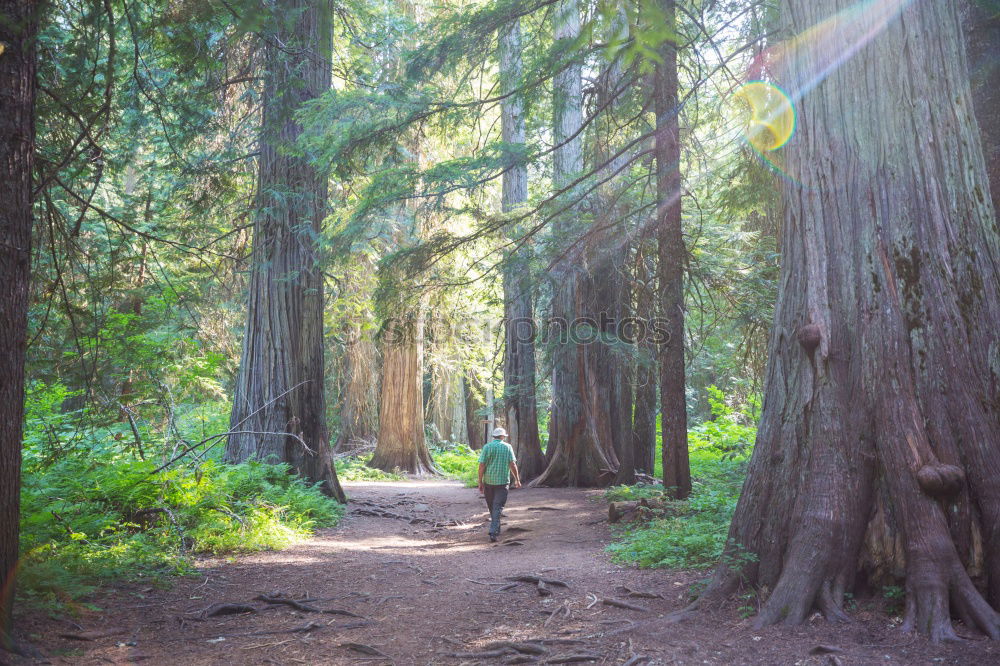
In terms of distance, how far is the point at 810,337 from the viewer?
4.51 meters

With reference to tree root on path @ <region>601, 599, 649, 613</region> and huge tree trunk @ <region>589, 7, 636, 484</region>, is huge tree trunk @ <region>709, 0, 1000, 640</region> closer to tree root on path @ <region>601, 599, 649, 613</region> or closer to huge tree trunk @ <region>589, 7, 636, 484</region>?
tree root on path @ <region>601, 599, 649, 613</region>

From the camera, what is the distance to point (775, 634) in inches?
157

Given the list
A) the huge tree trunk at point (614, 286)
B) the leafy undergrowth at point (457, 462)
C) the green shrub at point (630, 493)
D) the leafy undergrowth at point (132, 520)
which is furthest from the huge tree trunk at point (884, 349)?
the leafy undergrowth at point (457, 462)

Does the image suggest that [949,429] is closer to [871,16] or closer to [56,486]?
[871,16]

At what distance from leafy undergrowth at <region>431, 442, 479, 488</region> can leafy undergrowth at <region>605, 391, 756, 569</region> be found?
6.54 meters

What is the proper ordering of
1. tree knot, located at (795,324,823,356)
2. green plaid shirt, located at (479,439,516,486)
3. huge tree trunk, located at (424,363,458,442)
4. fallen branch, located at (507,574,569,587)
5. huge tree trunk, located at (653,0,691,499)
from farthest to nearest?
1. huge tree trunk, located at (424,363,458,442)
2. green plaid shirt, located at (479,439,516,486)
3. huge tree trunk, located at (653,0,691,499)
4. fallen branch, located at (507,574,569,587)
5. tree knot, located at (795,324,823,356)

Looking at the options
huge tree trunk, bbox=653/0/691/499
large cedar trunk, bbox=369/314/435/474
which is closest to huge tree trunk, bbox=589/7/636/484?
huge tree trunk, bbox=653/0/691/499

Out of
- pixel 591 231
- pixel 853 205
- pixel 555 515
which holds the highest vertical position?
pixel 591 231

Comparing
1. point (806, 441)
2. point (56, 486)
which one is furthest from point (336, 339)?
point (806, 441)

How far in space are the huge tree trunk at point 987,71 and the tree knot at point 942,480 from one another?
2.75 metres

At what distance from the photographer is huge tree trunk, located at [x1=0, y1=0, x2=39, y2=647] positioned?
12.2 feet

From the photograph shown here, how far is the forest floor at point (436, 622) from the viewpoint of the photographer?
3871 millimetres

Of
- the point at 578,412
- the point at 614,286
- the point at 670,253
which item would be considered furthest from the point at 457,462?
the point at 670,253

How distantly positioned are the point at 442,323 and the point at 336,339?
3.94m
